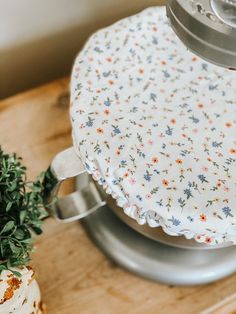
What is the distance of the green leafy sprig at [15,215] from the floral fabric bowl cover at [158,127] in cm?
7

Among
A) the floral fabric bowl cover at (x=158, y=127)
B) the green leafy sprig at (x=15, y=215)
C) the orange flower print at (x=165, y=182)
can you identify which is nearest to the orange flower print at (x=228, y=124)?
the floral fabric bowl cover at (x=158, y=127)

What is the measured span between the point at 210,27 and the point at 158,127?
0.15 meters

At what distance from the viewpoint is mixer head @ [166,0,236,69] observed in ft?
1.49

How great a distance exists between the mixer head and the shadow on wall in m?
0.37

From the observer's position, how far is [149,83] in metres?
0.62

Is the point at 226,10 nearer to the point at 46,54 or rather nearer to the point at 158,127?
the point at 158,127

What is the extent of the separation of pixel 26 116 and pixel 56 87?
65 mm

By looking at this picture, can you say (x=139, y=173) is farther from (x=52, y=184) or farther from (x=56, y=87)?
Answer: (x=56, y=87)

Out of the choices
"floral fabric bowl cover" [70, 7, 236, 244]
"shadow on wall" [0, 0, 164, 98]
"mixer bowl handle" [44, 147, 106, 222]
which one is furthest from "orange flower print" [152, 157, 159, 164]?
"shadow on wall" [0, 0, 164, 98]

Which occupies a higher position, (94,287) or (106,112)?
(106,112)

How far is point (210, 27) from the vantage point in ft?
1.49

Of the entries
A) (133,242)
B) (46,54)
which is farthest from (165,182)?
(46,54)

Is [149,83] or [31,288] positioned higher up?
[149,83]

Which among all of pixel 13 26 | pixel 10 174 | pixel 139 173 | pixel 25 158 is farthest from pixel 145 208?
pixel 13 26
